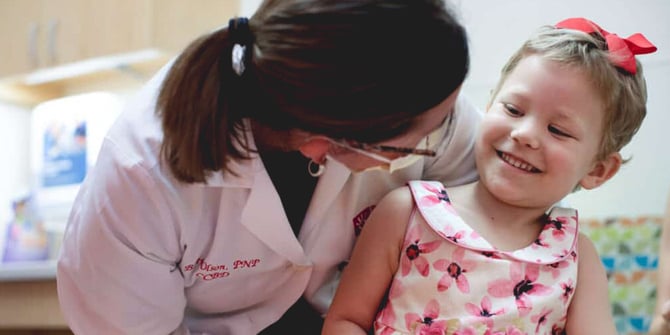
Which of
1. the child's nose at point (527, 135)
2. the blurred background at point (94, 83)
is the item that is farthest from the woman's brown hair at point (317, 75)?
the blurred background at point (94, 83)

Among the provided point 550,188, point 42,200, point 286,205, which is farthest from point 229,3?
point 550,188

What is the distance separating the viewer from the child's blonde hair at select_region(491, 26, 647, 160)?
3.78ft

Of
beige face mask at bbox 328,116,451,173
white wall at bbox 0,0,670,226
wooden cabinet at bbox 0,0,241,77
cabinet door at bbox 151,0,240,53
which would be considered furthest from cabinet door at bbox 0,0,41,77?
beige face mask at bbox 328,116,451,173

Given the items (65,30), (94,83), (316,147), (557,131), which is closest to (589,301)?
(557,131)

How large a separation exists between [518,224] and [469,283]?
0.50 ft

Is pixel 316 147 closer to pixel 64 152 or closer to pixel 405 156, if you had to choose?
pixel 405 156

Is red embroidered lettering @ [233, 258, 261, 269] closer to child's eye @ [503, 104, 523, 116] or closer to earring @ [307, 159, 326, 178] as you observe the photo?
earring @ [307, 159, 326, 178]

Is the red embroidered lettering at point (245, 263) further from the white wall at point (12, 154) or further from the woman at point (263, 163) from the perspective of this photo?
the white wall at point (12, 154)

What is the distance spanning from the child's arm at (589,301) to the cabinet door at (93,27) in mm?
1825

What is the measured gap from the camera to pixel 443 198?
120cm

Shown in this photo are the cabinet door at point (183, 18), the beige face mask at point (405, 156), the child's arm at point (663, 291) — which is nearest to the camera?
the beige face mask at point (405, 156)

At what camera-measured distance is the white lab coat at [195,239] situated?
1084 millimetres

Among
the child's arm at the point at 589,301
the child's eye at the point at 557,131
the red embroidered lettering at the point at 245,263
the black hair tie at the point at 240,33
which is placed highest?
the black hair tie at the point at 240,33

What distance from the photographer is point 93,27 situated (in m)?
2.80
